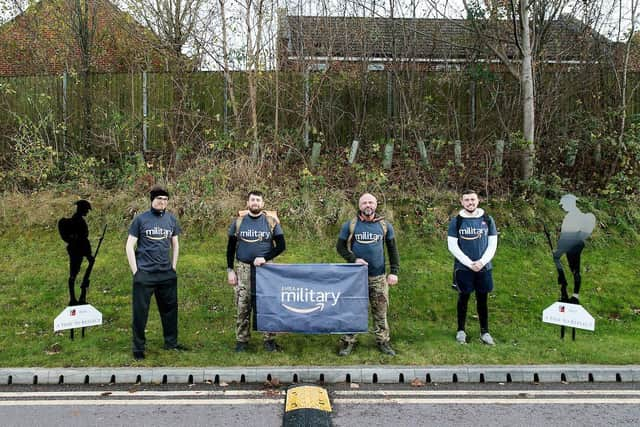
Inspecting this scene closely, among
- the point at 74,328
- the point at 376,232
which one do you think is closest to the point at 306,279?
the point at 376,232

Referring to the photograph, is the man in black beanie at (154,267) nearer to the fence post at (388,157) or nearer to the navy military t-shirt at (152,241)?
the navy military t-shirt at (152,241)

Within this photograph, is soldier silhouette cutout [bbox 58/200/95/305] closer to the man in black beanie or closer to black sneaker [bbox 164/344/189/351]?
the man in black beanie

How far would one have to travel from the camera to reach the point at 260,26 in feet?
42.8

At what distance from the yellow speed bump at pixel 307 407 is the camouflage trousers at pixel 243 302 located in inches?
48.5

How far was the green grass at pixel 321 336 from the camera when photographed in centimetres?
677

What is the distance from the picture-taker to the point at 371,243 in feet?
23.1

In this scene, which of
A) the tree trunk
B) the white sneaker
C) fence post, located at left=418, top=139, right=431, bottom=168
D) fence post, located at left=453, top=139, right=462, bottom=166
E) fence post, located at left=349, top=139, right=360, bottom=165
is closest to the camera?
the white sneaker

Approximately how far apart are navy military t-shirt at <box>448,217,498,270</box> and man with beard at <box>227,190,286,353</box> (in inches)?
88.6

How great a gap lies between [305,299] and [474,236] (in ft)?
7.36

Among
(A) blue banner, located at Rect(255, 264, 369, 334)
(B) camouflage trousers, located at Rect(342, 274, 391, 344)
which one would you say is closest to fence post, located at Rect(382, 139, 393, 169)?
(B) camouflage trousers, located at Rect(342, 274, 391, 344)

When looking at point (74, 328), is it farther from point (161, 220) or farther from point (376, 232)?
point (376, 232)

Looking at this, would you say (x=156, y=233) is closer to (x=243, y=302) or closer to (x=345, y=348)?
(x=243, y=302)

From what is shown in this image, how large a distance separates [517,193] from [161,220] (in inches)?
308

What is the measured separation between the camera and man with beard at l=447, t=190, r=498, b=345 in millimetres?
7312
